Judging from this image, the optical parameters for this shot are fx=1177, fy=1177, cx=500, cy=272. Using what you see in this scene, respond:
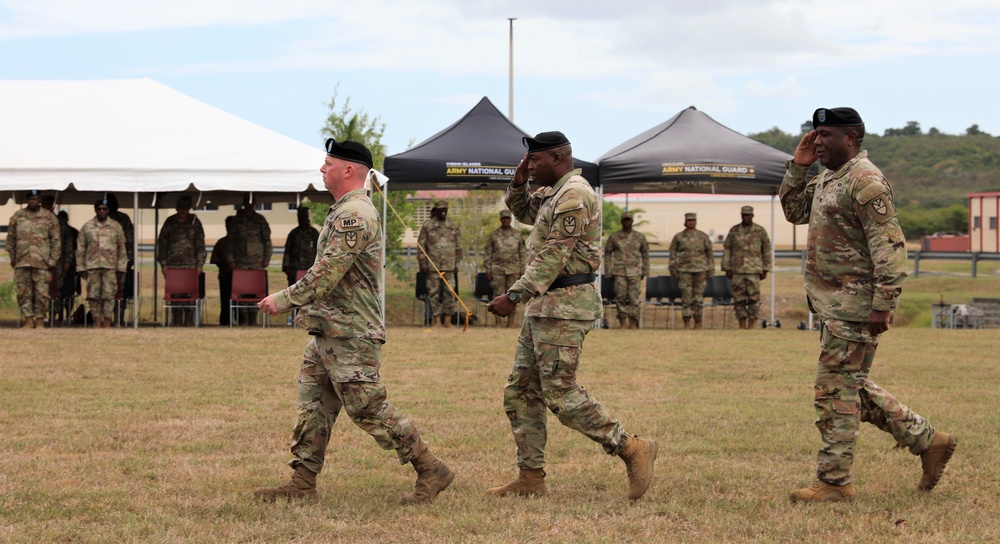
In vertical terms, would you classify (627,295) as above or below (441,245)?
below

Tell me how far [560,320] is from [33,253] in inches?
492

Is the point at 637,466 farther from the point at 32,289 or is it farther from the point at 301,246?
the point at 301,246

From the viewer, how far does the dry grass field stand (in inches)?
221

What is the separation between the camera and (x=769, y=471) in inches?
277

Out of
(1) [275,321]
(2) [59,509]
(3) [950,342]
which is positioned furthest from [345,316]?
(1) [275,321]

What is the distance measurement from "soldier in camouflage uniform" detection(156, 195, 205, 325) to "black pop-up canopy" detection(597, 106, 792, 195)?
6358 mm

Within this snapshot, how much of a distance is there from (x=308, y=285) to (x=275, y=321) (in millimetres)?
13986

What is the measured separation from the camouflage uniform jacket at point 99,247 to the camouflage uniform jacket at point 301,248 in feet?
9.55

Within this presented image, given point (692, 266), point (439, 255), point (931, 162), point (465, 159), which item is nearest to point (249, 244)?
point (439, 255)

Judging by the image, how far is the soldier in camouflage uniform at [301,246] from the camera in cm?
1880

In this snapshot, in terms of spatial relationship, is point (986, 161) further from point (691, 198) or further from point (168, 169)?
point (168, 169)

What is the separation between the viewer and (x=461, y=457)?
745cm

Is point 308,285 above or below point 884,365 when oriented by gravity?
above

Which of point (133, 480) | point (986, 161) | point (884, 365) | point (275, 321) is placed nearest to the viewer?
point (133, 480)
